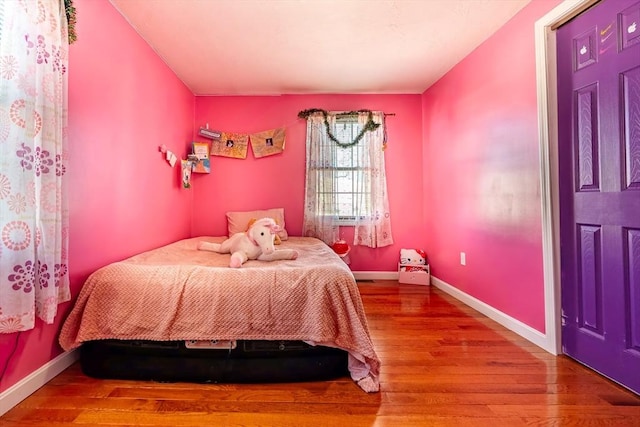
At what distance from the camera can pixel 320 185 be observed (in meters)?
3.35

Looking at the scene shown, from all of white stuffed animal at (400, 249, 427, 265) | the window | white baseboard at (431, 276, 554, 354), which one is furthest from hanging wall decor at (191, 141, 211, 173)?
white baseboard at (431, 276, 554, 354)

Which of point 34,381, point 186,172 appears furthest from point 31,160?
point 186,172

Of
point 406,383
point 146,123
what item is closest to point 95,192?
point 146,123

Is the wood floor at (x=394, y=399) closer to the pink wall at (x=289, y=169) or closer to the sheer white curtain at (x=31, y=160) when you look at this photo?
the sheer white curtain at (x=31, y=160)

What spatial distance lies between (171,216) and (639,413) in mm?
3430

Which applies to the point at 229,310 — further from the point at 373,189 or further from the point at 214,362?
the point at 373,189

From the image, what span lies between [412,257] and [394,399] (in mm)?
2158

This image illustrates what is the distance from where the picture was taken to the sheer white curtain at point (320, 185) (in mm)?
3336

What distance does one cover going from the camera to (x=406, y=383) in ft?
4.74

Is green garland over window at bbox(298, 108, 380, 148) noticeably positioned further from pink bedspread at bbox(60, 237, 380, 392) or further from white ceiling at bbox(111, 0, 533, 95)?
pink bedspread at bbox(60, 237, 380, 392)

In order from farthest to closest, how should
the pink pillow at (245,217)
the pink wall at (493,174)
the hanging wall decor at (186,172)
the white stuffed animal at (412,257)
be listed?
the white stuffed animal at (412,257)
the pink pillow at (245,217)
the hanging wall decor at (186,172)
the pink wall at (493,174)

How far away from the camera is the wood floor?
1.20 metres

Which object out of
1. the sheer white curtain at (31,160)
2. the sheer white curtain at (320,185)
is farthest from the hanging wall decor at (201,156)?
the sheer white curtain at (31,160)

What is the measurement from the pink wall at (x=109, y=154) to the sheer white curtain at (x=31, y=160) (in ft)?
0.86
